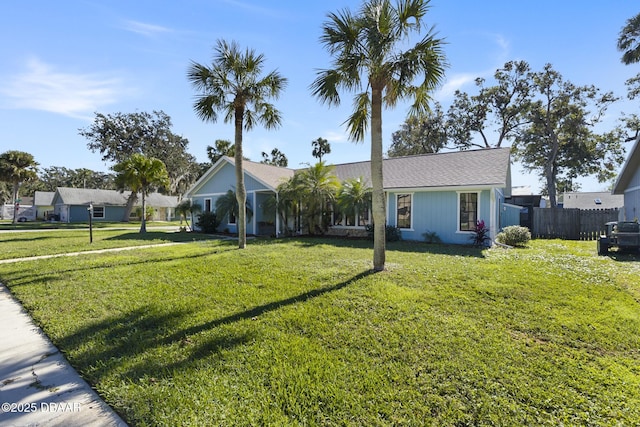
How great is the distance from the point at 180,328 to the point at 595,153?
35293 mm

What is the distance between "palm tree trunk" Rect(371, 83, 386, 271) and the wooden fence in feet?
48.2

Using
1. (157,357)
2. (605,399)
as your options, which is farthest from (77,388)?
(605,399)

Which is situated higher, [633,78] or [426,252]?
[633,78]

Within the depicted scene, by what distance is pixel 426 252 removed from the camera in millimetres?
10469

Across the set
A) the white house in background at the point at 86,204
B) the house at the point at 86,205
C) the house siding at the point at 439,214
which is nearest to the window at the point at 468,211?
the house siding at the point at 439,214

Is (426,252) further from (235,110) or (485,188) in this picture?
(235,110)

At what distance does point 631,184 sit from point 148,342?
65.4 feet

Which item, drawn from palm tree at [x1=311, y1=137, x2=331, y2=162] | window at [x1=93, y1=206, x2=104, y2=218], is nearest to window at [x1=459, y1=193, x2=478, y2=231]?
palm tree at [x1=311, y1=137, x2=331, y2=162]

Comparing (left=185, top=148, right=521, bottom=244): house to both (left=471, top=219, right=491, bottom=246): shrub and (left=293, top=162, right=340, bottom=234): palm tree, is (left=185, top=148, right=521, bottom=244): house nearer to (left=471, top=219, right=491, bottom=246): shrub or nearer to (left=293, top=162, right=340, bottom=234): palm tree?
(left=471, top=219, right=491, bottom=246): shrub

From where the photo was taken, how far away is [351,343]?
3.87 meters

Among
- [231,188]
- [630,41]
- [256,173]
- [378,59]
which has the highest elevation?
[630,41]

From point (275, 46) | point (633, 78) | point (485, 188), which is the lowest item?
point (485, 188)

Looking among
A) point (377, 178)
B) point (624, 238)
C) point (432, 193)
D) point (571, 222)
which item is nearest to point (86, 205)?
point (432, 193)

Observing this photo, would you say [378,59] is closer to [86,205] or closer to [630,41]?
[630,41]
